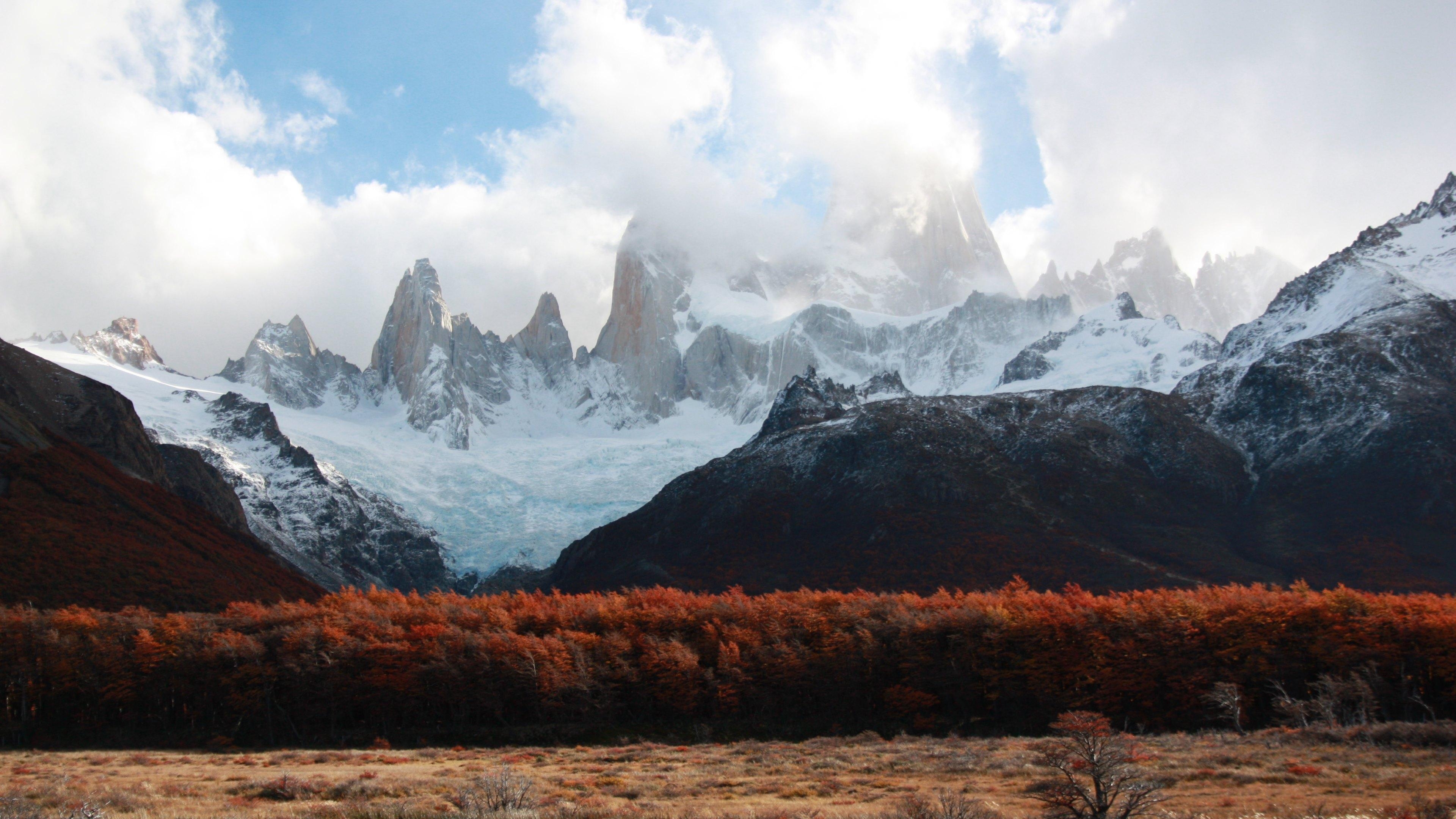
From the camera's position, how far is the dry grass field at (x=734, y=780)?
31.9 m

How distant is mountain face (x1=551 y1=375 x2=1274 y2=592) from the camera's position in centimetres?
11988

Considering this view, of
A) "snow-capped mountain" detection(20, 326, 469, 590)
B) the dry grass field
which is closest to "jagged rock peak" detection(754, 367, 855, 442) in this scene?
"snow-capped mountain" detection(20, 326, 469, 590)

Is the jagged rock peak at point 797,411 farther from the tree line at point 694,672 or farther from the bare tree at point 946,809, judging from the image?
the bare tree at point 946,809

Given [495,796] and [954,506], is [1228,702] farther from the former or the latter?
[954,506]

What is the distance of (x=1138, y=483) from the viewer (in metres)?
140

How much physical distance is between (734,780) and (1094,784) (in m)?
15.7

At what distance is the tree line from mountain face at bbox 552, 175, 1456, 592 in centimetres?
4965

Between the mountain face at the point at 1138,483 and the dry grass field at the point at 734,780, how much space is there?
227ft

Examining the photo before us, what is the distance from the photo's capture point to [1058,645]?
6159 cm

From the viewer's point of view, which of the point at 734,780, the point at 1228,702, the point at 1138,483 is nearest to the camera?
the point at 734,780

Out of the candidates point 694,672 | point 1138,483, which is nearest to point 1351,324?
point 1138,483

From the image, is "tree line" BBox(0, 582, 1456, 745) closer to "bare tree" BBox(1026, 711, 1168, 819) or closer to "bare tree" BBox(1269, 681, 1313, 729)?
"bare tree" BBox(1269, 681, 1313, 729)

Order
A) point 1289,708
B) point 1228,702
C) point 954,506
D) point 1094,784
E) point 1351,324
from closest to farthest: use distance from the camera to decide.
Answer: point 1094,784 < point 1289,708 < point 1228,702 < point 954,506 < point 1351,324

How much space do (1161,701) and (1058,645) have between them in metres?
6.53
